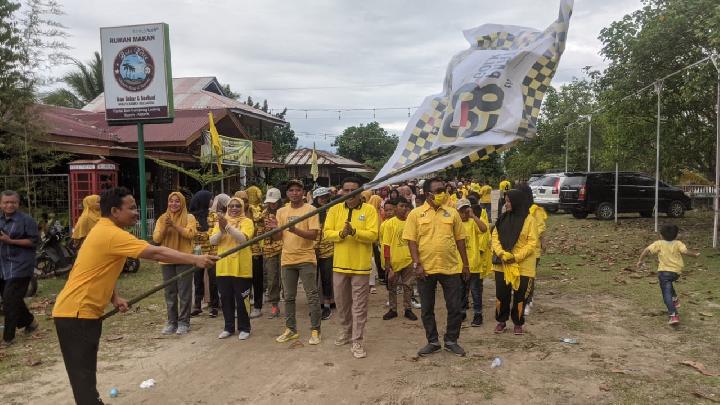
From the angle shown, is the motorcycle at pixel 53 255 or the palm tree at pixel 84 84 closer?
the motorcycle at pixel 53 255

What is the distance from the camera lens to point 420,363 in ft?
17.3

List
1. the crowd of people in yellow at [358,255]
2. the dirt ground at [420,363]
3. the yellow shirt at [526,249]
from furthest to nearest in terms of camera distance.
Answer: the yellow shirt at [526,249], the crowd of people in yellow at [358,255], the dirt ground at [420,363]

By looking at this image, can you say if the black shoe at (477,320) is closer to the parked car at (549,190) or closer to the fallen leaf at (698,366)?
the fallen leaf at (698,366)

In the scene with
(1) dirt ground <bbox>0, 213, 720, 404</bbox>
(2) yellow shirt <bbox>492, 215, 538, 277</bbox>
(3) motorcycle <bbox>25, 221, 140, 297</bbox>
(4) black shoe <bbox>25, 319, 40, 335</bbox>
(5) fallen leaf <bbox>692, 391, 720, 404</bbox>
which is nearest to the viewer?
(5) fallen leaf <bbox>692, 391, 720, 404</bbox>

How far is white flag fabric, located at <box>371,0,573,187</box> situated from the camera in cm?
414

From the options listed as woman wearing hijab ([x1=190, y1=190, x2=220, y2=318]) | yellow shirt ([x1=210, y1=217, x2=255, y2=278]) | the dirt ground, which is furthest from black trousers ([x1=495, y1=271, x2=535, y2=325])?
woman wearing hijab ([x1=190, y1=190, x2=220, y2=318])

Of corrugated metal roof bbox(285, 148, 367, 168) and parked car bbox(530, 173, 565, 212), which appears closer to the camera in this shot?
parked car bbox(530, 173, 565, 212)

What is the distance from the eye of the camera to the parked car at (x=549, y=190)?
20.6 metres

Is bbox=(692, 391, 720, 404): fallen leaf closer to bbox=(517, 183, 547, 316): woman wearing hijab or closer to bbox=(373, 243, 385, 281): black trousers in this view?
bbox=(517, 183, 547, 316): woman wearing hijab

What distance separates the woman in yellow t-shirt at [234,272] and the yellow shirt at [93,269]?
2351 millimetres

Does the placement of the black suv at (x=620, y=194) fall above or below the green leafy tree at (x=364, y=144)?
below

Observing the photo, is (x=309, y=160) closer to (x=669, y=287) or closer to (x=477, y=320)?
(x=477, y=320)

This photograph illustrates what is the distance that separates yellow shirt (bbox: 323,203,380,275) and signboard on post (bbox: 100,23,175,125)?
291 inches

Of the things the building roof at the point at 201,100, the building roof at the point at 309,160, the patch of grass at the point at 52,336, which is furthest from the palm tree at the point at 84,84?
the patch of grass at the point at 52,336
